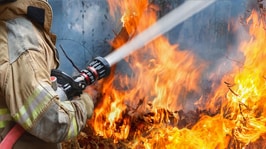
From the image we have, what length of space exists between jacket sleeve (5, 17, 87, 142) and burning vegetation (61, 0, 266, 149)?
2283 millimetres

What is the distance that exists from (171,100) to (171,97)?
0.19ft

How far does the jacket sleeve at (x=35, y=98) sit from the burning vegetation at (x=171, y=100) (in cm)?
228

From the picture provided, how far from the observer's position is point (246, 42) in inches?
215

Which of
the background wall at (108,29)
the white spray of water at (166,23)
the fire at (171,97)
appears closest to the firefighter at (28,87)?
the fire at (171,97)

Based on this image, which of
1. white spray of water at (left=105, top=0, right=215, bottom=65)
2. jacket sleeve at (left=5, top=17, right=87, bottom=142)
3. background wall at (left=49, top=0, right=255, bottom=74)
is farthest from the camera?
background wall at (left=49, top=0, right=255, bottom=74)

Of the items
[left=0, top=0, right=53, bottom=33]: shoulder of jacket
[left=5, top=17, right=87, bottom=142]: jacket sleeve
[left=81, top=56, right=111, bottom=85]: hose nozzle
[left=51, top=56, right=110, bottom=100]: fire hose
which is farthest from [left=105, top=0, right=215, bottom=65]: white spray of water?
[left=5, top=17, right=87, bottom=142]: jacket sleeve

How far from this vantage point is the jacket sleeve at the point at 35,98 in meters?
2.00

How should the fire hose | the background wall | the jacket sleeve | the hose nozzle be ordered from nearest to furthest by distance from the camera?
the jacket sleeve < the fire hose < the hose nozzle < the background wall

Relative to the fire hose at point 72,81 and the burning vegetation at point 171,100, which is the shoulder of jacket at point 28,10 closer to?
the fire hose at point 72,81

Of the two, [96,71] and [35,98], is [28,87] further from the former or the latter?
[96,71]

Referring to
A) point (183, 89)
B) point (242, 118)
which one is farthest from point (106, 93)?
point (242, 118)

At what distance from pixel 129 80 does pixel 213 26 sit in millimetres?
1560

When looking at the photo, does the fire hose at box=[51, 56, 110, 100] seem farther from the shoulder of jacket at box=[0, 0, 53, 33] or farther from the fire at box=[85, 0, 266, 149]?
the fire at box=[85, 0, 266, 149]

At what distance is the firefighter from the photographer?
2.01 meters
